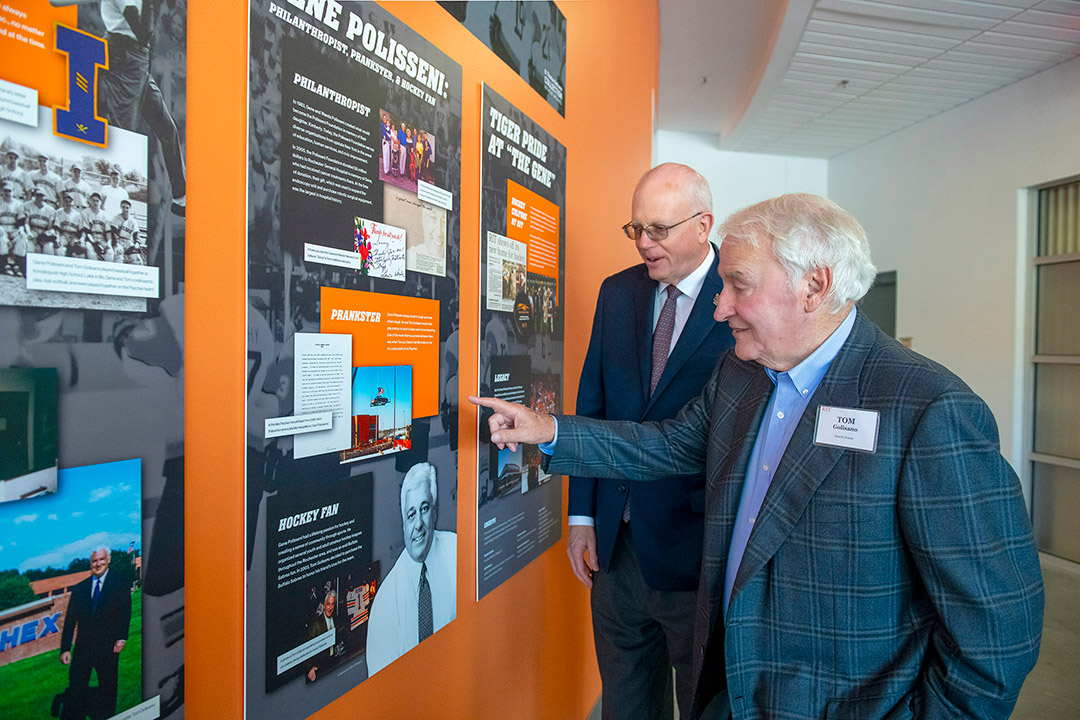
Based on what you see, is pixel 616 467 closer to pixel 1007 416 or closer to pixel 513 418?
pixel 513 418

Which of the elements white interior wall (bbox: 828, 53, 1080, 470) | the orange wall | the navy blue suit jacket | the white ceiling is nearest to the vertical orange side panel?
the orange wall

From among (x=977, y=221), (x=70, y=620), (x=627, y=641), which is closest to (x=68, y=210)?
(x=70, y=620)

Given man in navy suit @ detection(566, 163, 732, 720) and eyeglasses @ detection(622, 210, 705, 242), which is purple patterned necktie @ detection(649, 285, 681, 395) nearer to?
man in navy suit @ detection(566, 163, 732, 720)

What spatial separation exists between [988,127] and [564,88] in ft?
22.3

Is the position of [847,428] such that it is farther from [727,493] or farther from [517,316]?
[517,316]

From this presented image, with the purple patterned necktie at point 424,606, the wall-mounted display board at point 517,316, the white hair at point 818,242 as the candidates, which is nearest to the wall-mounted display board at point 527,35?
the wall-mounted display board at point 517,316

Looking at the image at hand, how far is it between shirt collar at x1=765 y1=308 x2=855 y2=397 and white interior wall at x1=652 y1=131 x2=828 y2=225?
911 centimetres

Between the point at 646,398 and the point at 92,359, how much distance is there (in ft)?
5.02

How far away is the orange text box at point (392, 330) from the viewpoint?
3.95 ft

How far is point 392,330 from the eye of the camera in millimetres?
1355

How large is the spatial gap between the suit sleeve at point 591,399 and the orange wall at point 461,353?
1.01 ft

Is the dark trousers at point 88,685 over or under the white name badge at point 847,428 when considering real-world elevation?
under

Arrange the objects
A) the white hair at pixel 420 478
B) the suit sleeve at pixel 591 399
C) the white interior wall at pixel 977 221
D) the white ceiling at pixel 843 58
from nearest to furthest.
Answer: the white hair at pixel 420 478
the suit sleeve at pixel 591 399
the white ceiling at pixel 843 58
the white interior wall at pixel 977 221

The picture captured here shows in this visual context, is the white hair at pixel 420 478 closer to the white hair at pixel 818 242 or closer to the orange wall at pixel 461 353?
the orange wall at pixel 461 353
